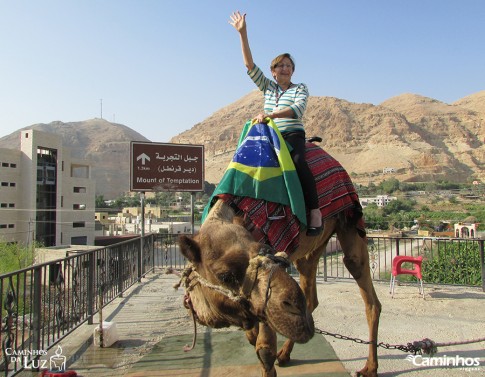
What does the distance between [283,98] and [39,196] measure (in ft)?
143

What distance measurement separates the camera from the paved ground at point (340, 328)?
4.23 meters

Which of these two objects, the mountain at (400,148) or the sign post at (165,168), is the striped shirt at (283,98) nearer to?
the sign post at (165,168)

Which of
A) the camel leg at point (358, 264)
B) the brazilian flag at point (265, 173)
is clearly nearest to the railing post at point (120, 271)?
the camel leg at point (358, 264)

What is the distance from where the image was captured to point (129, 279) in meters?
8.84

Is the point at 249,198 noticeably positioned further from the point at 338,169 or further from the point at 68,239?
the point at 68,239

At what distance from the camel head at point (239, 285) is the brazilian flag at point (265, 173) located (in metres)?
0.46

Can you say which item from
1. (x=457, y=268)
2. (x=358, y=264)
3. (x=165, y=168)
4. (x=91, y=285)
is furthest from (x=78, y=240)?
(x=358, y=264)

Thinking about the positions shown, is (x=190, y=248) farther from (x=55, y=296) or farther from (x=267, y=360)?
(x=55, y=296)

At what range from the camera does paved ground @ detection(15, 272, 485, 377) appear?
13.9 ft

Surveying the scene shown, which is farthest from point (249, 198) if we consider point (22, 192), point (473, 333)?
point (22, 192)

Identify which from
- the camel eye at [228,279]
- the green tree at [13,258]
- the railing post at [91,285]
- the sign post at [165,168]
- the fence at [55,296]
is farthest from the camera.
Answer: the green tree at [13,258]

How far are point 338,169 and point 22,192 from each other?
43414 millimetres

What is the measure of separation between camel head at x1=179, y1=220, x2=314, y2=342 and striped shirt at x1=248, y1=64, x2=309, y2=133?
149 centimetres

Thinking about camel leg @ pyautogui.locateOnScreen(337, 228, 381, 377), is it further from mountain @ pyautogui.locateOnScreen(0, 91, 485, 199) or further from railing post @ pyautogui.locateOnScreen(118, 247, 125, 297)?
mountain @ pyautogui.locateOnScreen(0, 91, 485, 199)
